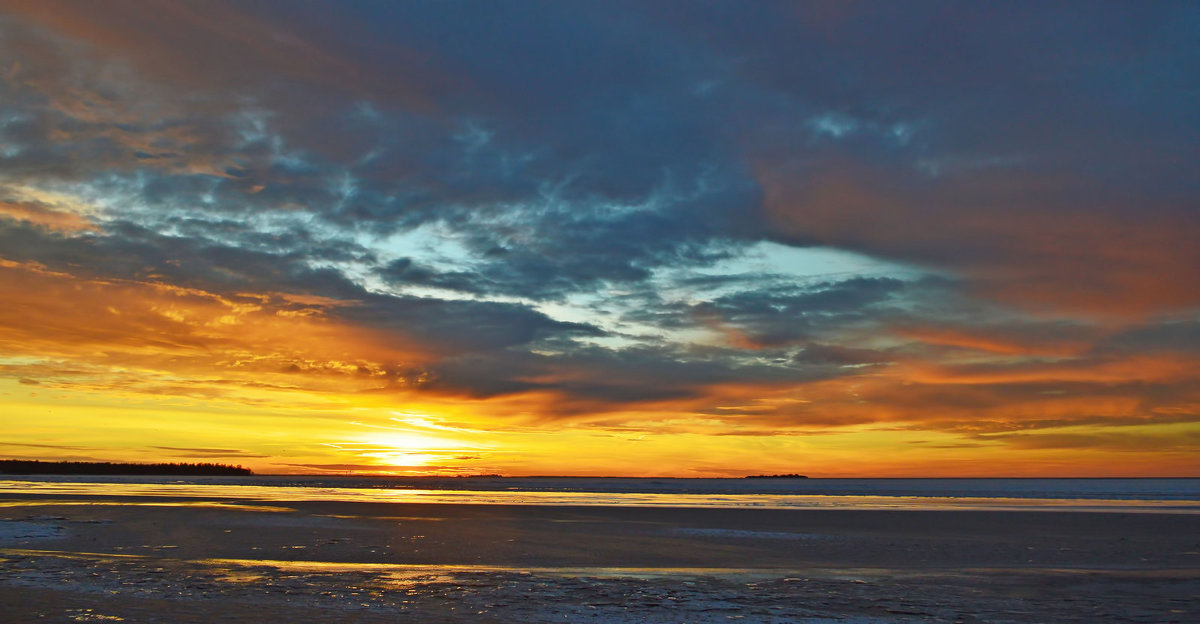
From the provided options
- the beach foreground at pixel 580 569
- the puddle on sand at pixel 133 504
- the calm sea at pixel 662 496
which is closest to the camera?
the beach foreground at pixel 580 569

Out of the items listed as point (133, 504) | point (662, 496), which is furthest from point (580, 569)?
point (662, 496)

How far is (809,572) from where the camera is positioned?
21578mm

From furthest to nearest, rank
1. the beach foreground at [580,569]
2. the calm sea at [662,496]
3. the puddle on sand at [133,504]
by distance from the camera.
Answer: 1. the calm sea at [662,496]
2. the puddle on sand at [133,504]
3. the beach foreground at [580,569]

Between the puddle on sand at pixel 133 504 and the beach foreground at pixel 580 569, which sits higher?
the beach foreground at pixel 580 569

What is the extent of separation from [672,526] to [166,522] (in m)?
22.0

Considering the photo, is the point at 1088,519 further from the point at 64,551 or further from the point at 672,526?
the point at 64,551

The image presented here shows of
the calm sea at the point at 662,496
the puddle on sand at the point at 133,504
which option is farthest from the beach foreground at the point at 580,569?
the calm sea at the point at 662,496

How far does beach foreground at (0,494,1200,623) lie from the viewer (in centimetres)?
1526

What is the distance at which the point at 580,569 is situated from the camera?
21688 mm

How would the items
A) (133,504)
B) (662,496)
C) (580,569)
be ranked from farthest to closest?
(662,496)
(133,504)
(580,569)

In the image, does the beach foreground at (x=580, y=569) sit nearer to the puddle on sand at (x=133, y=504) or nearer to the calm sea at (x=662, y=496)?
the puddle on sand at (x=133, y=504)

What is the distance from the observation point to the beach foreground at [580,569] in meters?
15.3

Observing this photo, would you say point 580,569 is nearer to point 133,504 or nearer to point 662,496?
point 133,504

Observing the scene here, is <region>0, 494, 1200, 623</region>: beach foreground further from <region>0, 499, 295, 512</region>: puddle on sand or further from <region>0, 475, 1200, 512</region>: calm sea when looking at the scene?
<region>0, 475, 1200, 512</region>: calm sea
